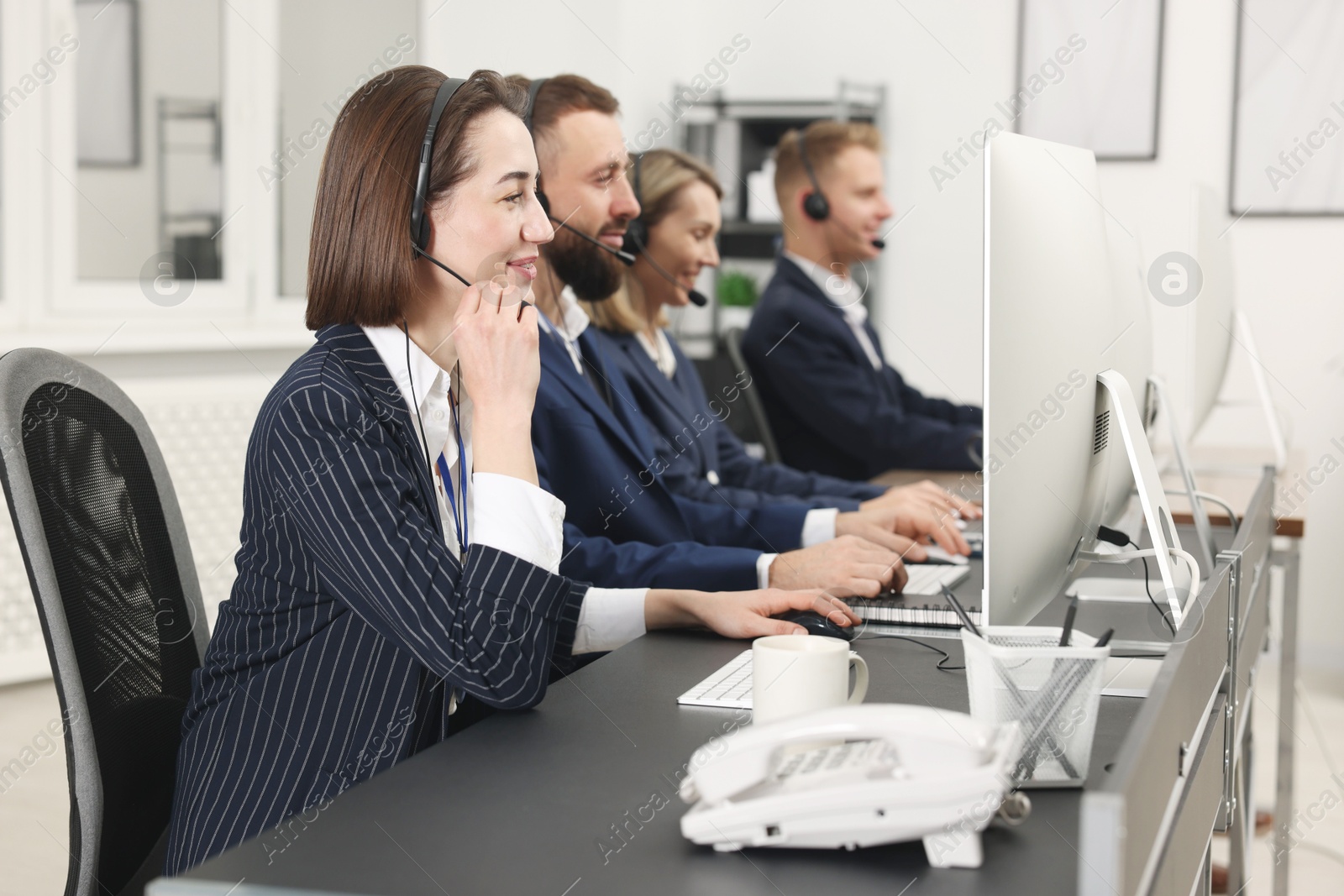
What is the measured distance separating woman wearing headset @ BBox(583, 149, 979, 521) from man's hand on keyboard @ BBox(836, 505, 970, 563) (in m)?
0.21

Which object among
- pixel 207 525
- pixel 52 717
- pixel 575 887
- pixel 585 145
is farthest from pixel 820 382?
pixel 575 887

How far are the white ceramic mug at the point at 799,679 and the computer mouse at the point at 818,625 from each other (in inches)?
12.9

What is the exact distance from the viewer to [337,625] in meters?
1.06

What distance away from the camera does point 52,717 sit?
2.84m

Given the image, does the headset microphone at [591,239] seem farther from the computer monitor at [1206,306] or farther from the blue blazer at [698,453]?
the computer monitor at [1206,306]

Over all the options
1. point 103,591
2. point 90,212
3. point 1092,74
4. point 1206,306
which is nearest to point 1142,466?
point 103,591

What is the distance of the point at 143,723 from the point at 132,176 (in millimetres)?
2577

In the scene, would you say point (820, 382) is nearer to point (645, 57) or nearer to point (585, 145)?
point (585, 145)

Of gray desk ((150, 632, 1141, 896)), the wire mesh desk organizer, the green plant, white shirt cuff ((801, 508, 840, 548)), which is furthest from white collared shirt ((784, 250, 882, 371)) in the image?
the wire mesh desk organizer

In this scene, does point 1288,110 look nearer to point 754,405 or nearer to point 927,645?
point 754,405

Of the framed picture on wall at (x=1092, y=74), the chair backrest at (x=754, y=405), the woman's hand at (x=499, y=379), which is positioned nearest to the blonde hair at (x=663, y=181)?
the chair backrest at (x=754, y=405)

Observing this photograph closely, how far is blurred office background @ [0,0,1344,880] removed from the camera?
313 cm

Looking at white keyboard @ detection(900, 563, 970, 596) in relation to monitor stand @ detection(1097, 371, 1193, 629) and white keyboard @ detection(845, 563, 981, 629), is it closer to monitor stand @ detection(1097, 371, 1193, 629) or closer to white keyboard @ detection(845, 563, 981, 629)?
white keyboard @ detection(845, 563, 981, 629)

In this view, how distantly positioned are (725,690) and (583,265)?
3.05ft
